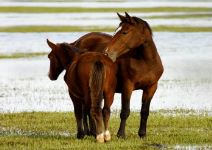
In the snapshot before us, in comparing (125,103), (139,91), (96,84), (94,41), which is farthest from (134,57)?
(139,91)

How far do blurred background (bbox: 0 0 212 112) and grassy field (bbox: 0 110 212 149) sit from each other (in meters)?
1.96

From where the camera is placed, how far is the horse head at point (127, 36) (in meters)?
12.2

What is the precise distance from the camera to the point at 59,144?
1202 cm

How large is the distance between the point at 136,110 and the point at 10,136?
5656mm

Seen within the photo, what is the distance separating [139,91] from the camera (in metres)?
22.7

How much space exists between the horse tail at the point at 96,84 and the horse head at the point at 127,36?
42 centimetres

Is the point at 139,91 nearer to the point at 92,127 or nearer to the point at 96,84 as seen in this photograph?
the point at 92,127

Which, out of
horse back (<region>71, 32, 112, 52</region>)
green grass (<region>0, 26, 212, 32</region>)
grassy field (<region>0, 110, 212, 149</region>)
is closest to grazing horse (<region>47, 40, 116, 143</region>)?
grassy field (<region>0, 110, 212, 149</region>)

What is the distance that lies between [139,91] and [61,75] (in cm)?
454

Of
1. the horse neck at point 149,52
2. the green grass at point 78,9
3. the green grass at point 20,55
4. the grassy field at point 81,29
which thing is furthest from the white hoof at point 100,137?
the green grass at point 78,9

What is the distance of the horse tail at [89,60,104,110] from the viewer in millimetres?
11758

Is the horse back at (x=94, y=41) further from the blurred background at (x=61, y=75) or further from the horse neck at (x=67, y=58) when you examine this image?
the blurred background at (x=61, y=75)

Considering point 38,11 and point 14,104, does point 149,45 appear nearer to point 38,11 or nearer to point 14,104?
point 14,104

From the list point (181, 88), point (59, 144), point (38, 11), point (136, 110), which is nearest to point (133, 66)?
point (59, 144)
